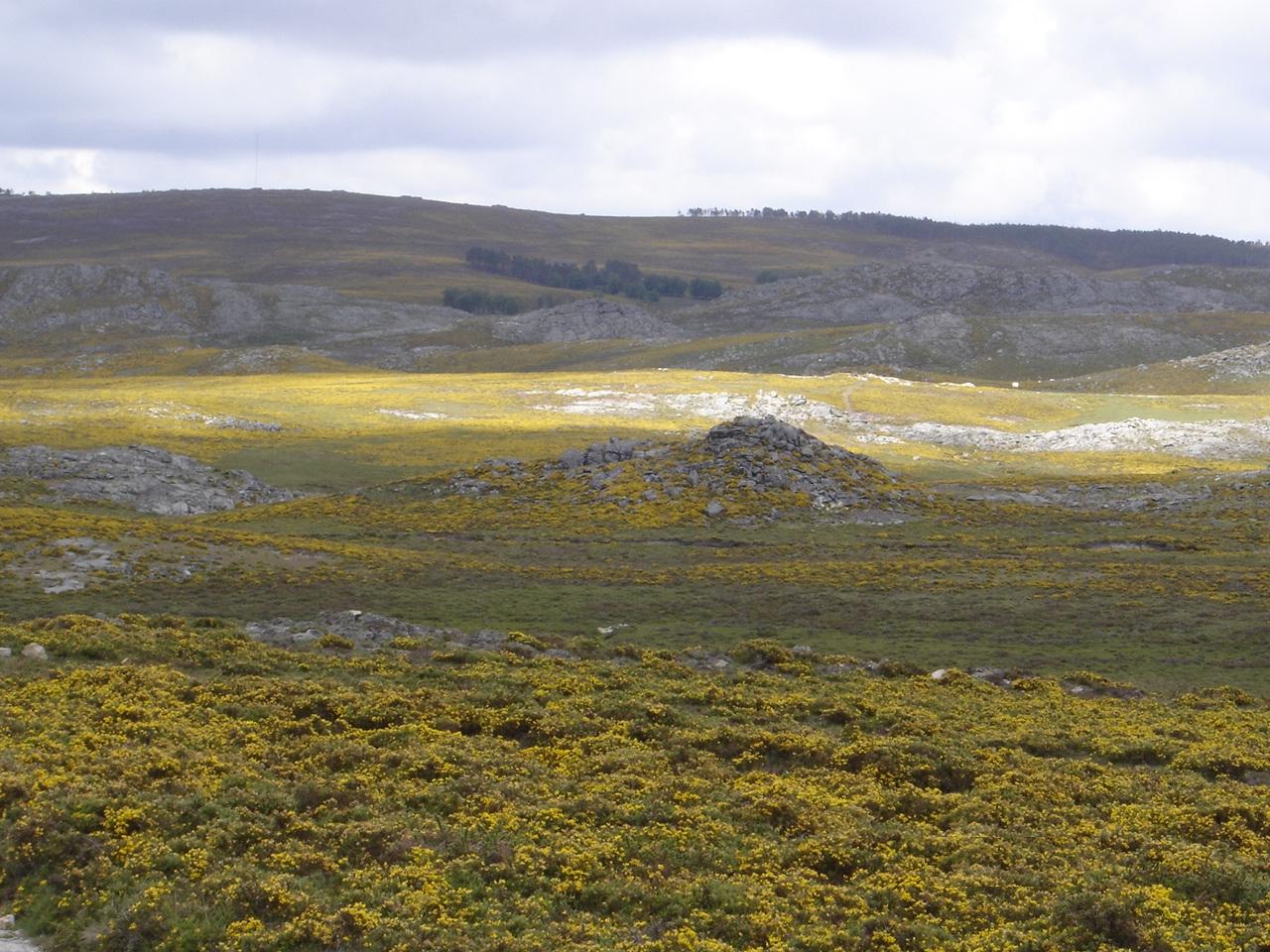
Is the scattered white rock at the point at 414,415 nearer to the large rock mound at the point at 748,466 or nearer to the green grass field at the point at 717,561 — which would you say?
the green grass field at the point at 717,561

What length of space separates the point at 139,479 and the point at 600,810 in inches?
1947

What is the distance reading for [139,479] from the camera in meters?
59.3

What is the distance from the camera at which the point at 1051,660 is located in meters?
29.7

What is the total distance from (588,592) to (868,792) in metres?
19.5

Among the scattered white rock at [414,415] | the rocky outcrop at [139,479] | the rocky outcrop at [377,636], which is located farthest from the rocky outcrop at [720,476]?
the scattered white rock at [414,415]

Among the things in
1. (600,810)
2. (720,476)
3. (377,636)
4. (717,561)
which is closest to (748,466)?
(720,476)

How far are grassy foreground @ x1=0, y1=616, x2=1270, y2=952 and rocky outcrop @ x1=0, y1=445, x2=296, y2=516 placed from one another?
3304 cm

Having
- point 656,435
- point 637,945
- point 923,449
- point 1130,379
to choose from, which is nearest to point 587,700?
point 637,945

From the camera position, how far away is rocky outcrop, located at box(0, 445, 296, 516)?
5656 centimetres

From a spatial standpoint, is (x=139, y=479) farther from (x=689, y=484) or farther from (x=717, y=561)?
(x=717, y=561)

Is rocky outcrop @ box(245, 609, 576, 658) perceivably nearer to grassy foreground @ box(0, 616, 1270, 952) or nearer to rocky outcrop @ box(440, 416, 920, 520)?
grassy foreground @ box(0, 616, 1270, 952)

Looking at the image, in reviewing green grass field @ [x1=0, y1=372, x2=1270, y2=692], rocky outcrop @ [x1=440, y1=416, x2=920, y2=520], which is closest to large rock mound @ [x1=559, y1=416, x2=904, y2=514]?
rocky outcrop @ [x1=440, y1=416, x2=920, y2=520]

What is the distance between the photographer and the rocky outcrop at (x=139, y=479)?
56562 millimetres

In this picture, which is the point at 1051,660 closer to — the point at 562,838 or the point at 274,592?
the point at 562,838
